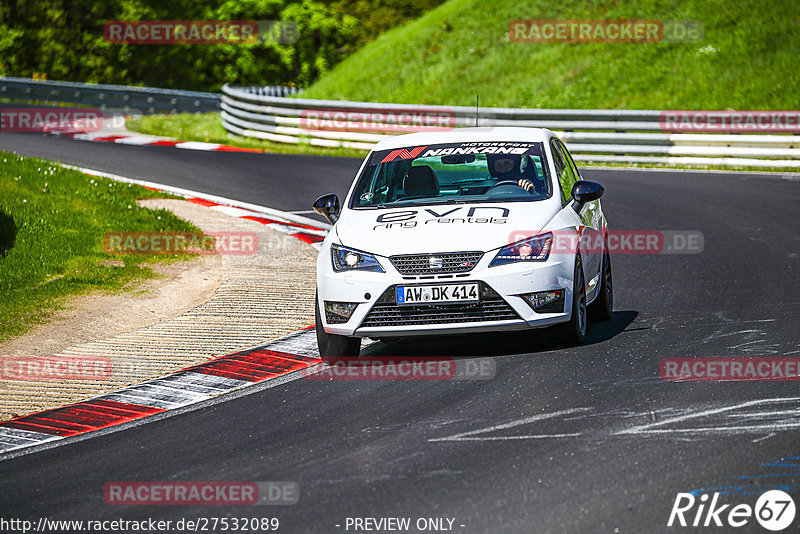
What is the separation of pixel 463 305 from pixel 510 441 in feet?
6.49

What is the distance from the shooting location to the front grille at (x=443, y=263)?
8.48m

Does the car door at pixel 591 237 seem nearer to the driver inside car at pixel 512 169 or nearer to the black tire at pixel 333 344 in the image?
the driver inside car at pixel 512 169

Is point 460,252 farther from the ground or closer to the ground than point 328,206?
closer to the ground

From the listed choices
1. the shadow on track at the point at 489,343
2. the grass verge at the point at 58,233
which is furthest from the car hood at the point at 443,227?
the grass verge at the point at 58,233

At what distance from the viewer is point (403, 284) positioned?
8.51m

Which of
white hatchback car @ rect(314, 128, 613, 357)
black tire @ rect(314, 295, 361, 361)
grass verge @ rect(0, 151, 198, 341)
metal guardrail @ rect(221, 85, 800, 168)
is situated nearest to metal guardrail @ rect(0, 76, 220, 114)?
metal guardrail @ rect(221, 85, 800, 168)

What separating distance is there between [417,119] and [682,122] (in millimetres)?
5715

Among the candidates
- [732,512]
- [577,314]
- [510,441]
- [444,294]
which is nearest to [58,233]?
Answer: [444,294]

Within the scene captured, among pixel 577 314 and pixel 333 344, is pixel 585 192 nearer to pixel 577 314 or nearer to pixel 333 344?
pixel 577 314

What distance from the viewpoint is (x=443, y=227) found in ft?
28.7

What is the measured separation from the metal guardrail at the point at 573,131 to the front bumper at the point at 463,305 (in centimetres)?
1554

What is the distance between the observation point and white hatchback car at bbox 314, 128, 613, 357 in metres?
8.48

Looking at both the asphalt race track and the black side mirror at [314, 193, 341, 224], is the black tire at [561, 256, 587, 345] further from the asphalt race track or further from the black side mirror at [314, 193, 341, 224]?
the black side mirror at [314, 193, 341, 224]

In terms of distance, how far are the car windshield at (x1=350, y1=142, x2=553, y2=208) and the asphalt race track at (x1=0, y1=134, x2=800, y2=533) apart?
1167mm
